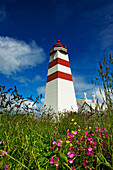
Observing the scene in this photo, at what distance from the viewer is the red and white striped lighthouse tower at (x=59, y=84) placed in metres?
10.5

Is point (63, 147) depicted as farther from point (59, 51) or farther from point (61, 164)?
point (59, 51)

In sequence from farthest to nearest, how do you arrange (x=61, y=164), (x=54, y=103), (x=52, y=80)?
1. (x=52, y=80)
2. (x=54, y=103)
3. (x=61, y=164)

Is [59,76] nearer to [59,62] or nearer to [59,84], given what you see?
[59,84]

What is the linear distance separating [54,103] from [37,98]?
24.4 feet

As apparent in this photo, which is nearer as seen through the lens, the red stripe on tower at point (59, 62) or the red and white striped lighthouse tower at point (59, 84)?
the red and white striped lighthouse tower at point (59, 84)

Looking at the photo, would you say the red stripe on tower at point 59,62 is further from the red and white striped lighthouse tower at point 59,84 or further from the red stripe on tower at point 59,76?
the red stripe on tower at point 59,76

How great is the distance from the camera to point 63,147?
82.2 inches

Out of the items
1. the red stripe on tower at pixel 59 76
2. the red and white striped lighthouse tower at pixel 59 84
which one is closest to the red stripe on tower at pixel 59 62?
the red and white striped lighthouse tower at pixel 59 84

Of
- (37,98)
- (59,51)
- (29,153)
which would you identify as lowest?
(29,153)

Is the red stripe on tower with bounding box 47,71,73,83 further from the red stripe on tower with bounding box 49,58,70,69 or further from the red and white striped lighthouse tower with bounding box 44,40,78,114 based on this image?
the red stripe on tower with bounding box 49,58,70,69

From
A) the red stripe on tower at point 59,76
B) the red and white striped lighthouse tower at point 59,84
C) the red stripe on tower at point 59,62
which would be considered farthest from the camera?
the red stripe on tower at point 59,62

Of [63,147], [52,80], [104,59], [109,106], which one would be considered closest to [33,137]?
[63,147]

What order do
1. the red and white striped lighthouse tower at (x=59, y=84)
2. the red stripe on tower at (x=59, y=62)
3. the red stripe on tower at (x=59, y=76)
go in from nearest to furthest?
the red and white striped lighthouse tower at (x=59, y=84)
the red stripe on tower at (x=59, y=76)
the red stripe on tower at (x=59, y=62)

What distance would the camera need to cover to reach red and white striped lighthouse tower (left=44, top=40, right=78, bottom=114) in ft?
34.4
